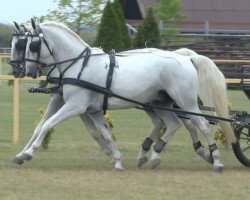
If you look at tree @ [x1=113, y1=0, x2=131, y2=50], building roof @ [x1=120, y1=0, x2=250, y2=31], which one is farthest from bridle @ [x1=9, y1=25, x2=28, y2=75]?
building roof @ [x1=120, y1=0, x2=250, y2=31]

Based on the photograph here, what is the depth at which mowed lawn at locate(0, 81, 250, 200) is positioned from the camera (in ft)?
29.0

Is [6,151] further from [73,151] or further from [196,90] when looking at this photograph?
[196,90]

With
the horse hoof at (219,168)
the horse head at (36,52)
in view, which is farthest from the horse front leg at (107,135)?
the horse hoof at (219,168)

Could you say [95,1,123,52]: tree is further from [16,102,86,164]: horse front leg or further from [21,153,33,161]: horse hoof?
[21,153,33,161]: horse hoof

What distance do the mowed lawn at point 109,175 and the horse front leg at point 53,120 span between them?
0.21 metres

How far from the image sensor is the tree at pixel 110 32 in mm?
27172

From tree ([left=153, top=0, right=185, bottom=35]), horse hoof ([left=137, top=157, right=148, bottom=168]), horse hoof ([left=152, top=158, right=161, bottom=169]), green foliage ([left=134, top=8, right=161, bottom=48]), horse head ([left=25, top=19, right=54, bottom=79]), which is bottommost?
tree ([left=153, top=0, right=185, bottom=35])

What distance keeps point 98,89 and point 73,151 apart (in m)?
2.76

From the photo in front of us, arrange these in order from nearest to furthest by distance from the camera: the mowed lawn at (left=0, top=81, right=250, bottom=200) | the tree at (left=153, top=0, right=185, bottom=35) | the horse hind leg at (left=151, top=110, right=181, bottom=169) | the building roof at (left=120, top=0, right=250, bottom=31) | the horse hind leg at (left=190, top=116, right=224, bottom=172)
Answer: the mowed lawn at (left=0, top=81, right=250, bottom=200), the horse hind leg at (left=190, top=116, right=224, bottom=172), the horse hind leg at (left=151, top=110, right=181, bottom=169), the tree at (left=153, top=0, right=185, bottom=35), the building roof at (left=120, top=0, right=250, bottom=31)

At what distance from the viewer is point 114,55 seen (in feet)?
35.9

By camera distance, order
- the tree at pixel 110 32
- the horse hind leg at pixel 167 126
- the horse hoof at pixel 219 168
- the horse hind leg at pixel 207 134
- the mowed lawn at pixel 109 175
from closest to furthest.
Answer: the mowed lawn at pixel 109 175, the horse hoof at pixel 219 168, the horse hind leg at pixel 207 134, the horse hind leg at pixel 167 126, the tree at pixel 110 32

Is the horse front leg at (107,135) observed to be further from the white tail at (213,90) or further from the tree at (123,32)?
the tree at (123,32)

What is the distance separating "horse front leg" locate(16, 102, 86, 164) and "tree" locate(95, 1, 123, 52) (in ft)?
53.8

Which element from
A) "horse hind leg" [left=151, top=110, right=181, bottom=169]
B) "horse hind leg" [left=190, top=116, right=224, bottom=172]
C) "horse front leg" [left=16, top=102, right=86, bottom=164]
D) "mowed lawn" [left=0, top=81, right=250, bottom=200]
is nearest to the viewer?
"mowed lawn" [left=0, top=81, right=250, bottom=200]
